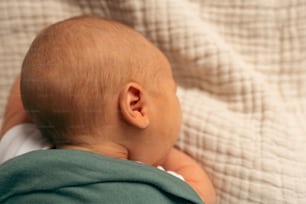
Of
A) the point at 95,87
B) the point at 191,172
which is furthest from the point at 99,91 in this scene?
Result: the point at 191,172

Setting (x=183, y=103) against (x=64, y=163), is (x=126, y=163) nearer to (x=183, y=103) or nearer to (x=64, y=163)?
(x=64, y=163)

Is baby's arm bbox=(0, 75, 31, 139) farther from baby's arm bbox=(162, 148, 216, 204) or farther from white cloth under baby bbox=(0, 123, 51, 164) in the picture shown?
baby's arm bbox=(162, 148, 216, 204)

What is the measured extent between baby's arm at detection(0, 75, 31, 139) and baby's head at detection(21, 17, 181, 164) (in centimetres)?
16

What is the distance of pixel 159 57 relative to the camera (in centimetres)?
77

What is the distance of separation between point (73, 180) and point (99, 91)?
133 mm

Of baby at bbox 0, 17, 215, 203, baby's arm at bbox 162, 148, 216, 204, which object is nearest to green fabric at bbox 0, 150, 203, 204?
baby at bbox 0, 17, 215, 203

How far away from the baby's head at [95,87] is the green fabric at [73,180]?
0.05 meters

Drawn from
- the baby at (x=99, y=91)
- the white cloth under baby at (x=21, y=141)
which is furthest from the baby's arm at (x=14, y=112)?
the baby at (x=99, y=91)

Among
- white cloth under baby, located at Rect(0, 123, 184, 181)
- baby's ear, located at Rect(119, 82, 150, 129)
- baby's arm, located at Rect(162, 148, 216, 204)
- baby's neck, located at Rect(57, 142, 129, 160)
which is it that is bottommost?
baby's arm, located at Rect(162, 148, 216, 204)

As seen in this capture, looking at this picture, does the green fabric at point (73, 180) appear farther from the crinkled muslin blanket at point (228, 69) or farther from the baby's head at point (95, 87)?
the crinkled muslin blanket at point (228, 69)

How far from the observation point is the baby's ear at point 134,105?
707 millimetres

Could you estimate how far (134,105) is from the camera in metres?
0.73

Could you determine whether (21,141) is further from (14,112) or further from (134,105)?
(134,105)

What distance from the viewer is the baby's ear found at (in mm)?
707
